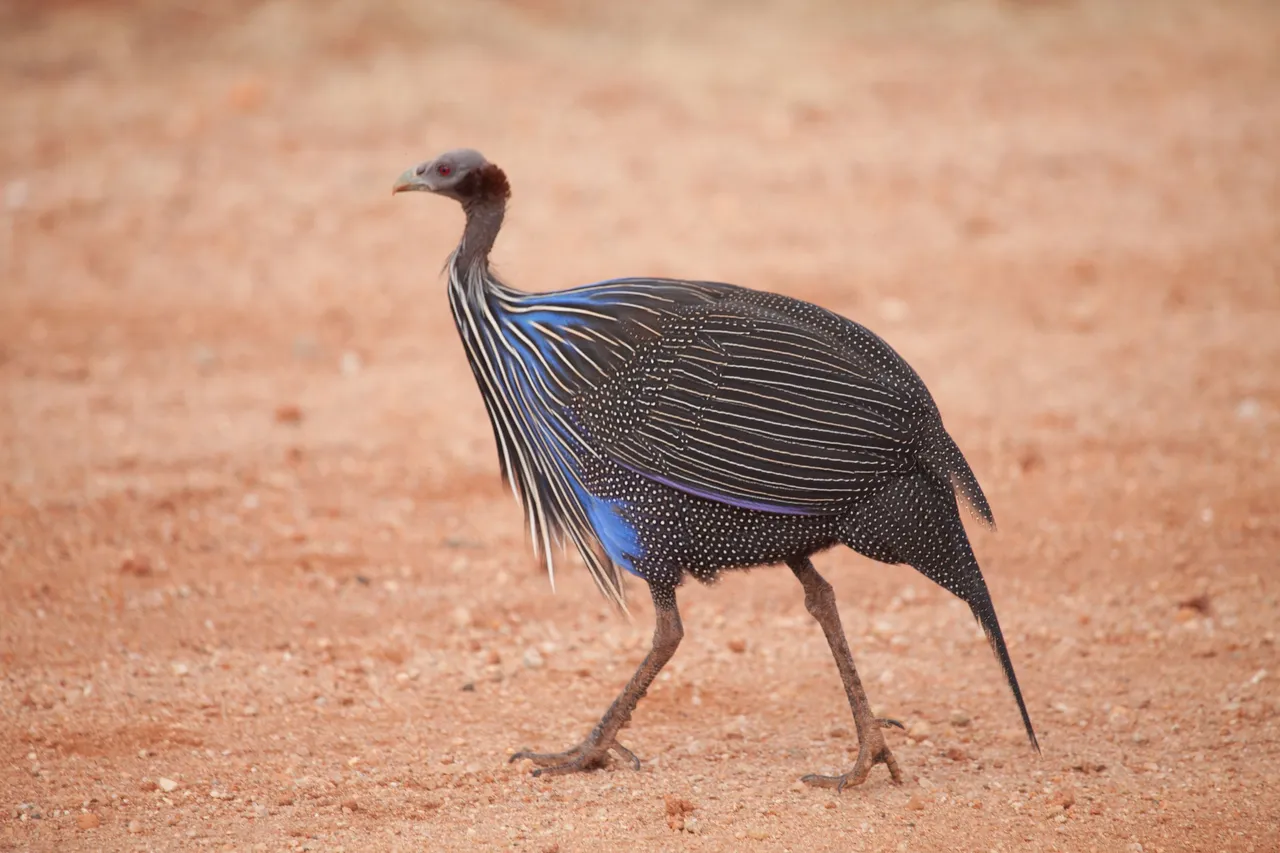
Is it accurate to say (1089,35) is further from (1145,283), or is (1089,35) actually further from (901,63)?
(1145,283)

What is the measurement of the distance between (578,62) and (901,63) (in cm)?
257

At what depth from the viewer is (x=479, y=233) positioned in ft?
13.2

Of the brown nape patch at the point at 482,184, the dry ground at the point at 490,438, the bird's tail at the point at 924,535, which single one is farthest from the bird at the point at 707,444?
the dry ground at the point at 490,438

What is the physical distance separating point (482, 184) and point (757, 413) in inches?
42.4

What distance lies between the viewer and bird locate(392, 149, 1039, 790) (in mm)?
3637

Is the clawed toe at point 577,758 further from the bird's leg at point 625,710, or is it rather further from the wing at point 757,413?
the wing at point 757,413

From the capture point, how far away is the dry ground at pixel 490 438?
3.94 meters

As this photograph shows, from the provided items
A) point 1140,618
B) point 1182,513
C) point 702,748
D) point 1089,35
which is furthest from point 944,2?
point 702,748

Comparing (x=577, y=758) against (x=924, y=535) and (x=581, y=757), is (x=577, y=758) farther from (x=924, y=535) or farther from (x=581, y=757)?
(x=924, y=535)

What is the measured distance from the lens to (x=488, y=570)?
546 centimetres

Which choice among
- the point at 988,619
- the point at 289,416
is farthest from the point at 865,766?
the point at 289,416

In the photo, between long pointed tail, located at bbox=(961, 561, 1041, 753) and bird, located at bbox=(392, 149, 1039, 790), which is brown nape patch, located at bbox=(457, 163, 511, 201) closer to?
bird, located at bbox=(392, 149, 1039, 790)

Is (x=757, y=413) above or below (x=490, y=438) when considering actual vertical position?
above

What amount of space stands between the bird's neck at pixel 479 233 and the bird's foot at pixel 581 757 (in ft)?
4.34
